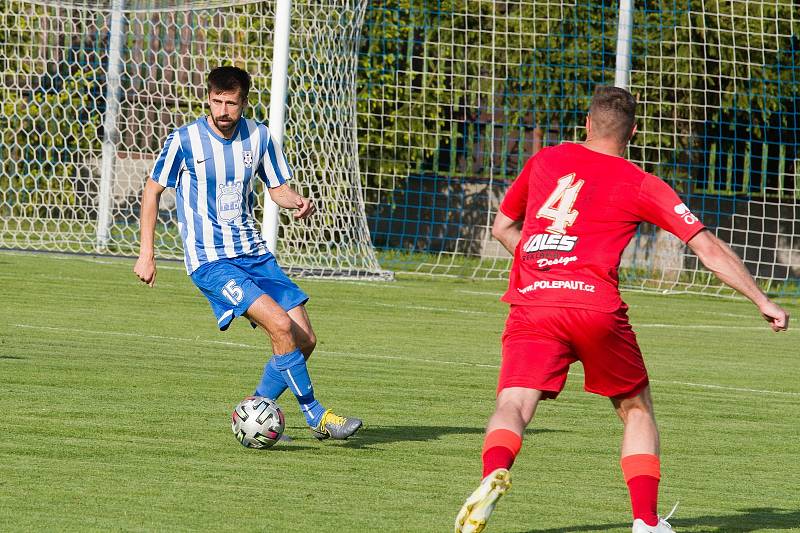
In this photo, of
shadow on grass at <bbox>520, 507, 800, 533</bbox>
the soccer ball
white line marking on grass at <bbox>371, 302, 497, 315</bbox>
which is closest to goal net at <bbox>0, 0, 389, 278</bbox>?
white line marking on grass at <bbox>371, 302, 497, 315</bbox>

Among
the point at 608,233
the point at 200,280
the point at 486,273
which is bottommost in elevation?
the point at 486,273

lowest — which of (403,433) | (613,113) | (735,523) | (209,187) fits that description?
(403,433)

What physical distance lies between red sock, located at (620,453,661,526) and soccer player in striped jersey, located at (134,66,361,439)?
252cm

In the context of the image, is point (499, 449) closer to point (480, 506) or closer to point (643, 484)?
point (480, 506)

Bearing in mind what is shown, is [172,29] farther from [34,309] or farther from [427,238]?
[34,309]

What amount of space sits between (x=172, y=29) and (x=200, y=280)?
14.7 m

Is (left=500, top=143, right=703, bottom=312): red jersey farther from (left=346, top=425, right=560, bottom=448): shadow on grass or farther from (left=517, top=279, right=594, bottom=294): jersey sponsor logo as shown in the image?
(left=346, top=425, right=560, bottom=448): shadow on grass

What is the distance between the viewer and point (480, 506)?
487cm

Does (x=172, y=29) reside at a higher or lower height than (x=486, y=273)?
higher

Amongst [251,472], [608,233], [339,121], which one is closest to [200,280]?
[251,472]

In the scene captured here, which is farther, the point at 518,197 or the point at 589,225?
the point at 518,197

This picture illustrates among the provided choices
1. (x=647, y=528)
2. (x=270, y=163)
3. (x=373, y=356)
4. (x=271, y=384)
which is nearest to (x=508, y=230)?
(x=647, y=528)

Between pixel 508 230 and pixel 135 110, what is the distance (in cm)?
1555

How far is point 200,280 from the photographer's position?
26.0 feet
